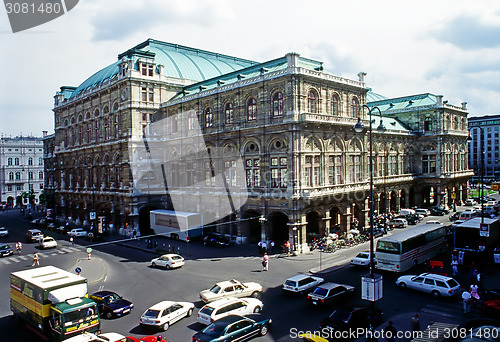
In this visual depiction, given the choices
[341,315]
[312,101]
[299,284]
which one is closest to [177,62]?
[312,101]

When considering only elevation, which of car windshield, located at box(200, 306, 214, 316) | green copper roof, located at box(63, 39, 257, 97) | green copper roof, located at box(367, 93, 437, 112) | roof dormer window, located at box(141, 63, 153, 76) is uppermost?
green copper roof, located at box(63, 39, 257, 97)

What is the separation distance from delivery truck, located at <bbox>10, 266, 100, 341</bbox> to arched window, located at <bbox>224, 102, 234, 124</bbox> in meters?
29.6

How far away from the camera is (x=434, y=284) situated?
27.5 m

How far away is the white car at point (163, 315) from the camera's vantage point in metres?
22.9

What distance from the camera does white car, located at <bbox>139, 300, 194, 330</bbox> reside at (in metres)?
22.9

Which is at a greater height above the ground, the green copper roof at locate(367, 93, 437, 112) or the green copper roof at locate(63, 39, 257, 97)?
the green copper roof at locate(63, 39, 257, 97)

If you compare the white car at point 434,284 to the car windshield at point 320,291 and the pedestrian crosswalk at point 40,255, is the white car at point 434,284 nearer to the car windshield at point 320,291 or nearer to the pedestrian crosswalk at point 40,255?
the car windshield at point 320,291

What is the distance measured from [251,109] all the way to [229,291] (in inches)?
996

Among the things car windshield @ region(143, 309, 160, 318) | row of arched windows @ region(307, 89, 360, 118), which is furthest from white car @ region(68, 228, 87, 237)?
car windshield @ region(143, 309, 160, 318)

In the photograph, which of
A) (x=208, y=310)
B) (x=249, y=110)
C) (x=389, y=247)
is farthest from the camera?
(x=249, y=110)

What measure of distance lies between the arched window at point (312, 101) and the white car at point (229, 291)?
2339 centimetres

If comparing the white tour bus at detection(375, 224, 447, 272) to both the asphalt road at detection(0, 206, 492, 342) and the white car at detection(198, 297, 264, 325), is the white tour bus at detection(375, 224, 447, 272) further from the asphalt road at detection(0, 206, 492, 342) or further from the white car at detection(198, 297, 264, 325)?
the white car at detection(198, 297, 264, 325)

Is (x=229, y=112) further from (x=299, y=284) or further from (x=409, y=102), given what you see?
(x=409, y=102)

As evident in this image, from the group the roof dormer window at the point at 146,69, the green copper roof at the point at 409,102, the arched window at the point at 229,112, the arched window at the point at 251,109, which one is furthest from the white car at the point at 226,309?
the green copper roof at the point at 409,102
